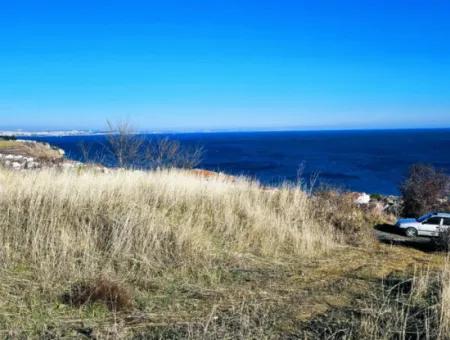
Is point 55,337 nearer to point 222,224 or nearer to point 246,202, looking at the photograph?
point 222,224

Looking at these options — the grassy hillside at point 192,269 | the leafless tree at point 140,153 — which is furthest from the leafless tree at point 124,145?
the grassy hillside at point 192,269

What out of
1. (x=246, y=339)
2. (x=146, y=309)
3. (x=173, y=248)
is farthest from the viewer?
(x=173, y=248)

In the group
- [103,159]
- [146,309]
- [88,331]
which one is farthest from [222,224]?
[103,159]

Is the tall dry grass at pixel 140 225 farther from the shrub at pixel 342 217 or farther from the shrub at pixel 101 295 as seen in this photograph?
the shrub at pixel 101 295

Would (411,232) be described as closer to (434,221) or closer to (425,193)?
(434,221)

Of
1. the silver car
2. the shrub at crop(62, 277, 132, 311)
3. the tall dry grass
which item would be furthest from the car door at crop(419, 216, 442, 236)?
the shrub at crop(62, 277, 132, 311)

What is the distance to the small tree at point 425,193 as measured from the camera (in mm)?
21859

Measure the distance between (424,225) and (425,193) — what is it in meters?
10.1

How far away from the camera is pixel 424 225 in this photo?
13.2 metres

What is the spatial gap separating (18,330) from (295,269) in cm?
398

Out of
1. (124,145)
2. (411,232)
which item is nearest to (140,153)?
(124,145)

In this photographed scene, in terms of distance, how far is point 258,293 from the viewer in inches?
208

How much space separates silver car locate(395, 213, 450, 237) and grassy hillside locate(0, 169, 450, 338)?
4.41 metres

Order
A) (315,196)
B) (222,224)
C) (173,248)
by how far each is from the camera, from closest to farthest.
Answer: (173,248), (222,224), (315,196)
